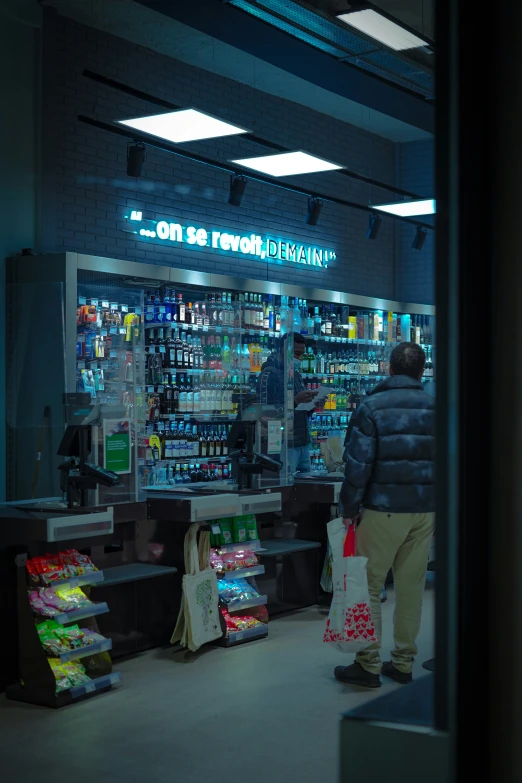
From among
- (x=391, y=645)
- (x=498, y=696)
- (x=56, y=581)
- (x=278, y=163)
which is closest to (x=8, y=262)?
(x=278, y=163)

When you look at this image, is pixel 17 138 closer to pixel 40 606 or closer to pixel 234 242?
pixel 234 242

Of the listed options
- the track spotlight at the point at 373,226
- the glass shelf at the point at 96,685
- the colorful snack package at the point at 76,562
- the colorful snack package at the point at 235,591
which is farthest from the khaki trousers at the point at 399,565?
the track spotlight at the point at 373,226

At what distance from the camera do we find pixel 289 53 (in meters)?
7.19

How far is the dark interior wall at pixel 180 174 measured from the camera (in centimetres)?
825

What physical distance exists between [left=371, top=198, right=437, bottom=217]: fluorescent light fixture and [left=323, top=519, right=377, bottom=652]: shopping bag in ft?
16.6

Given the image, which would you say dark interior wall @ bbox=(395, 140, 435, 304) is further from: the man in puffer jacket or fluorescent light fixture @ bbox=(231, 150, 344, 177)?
the man in puffer jacket

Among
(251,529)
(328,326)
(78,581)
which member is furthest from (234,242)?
(78,581)

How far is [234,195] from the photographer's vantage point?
29.4ft

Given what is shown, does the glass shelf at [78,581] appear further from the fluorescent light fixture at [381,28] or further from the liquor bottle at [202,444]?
the fluorescent light fixture at [381,28]

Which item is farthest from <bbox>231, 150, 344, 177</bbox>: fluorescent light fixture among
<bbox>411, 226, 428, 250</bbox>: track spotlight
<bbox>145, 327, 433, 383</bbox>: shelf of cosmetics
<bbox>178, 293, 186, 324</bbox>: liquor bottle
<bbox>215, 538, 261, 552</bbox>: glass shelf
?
<bbox>411, 226, 428, 250</bbox>: track spotlight

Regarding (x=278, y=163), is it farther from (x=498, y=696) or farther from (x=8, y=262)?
(x=498, y=696)

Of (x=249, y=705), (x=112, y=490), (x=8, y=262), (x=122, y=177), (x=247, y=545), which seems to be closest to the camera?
(x=249, y=705)

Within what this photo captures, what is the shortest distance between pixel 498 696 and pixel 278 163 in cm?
676

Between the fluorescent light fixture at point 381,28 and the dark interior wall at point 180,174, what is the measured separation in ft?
10.2
